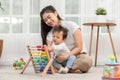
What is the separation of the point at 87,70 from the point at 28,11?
5.13ft

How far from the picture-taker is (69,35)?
299cm

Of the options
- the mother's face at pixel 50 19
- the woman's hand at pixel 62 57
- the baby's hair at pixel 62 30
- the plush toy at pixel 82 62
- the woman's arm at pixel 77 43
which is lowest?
the plush toy at pixel 82 62

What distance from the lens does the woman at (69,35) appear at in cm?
289

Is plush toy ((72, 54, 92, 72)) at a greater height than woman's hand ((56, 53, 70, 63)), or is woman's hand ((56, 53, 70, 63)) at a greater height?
woman's hand ((56, 53, 70, 63))

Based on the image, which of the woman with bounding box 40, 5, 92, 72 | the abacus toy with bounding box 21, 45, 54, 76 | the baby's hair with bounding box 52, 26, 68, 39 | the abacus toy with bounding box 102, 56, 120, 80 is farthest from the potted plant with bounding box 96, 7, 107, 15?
the abacus toy with bounding box 102, 56, 120, 80

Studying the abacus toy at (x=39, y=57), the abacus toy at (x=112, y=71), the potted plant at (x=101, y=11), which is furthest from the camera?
the potted plant at (x=101, y=11)

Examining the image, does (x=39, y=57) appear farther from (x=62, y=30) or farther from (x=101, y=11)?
(x=101, y=11)

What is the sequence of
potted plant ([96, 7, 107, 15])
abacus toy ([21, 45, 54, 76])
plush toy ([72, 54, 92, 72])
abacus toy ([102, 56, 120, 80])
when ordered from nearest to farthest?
abacus toy ([102, 56, 120, 80]) → abacus toy ([21, 45, 54, 76]) → plush toy ([72, 54, 92, 72]) → potted plant ([96, 7, 107, 15])

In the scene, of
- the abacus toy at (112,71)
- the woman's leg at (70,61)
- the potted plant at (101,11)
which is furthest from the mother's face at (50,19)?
the potted plant at (101,11)

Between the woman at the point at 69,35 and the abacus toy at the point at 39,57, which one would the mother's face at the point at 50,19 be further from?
the abacus toy at the point at 39,57

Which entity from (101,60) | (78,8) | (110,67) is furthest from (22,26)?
(110,67)

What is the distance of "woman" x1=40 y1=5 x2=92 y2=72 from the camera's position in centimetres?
289

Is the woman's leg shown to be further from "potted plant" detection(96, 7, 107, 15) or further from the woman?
"potted plant" detection(96, 7, 107, 15)

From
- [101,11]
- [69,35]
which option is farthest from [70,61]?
[101,11]
